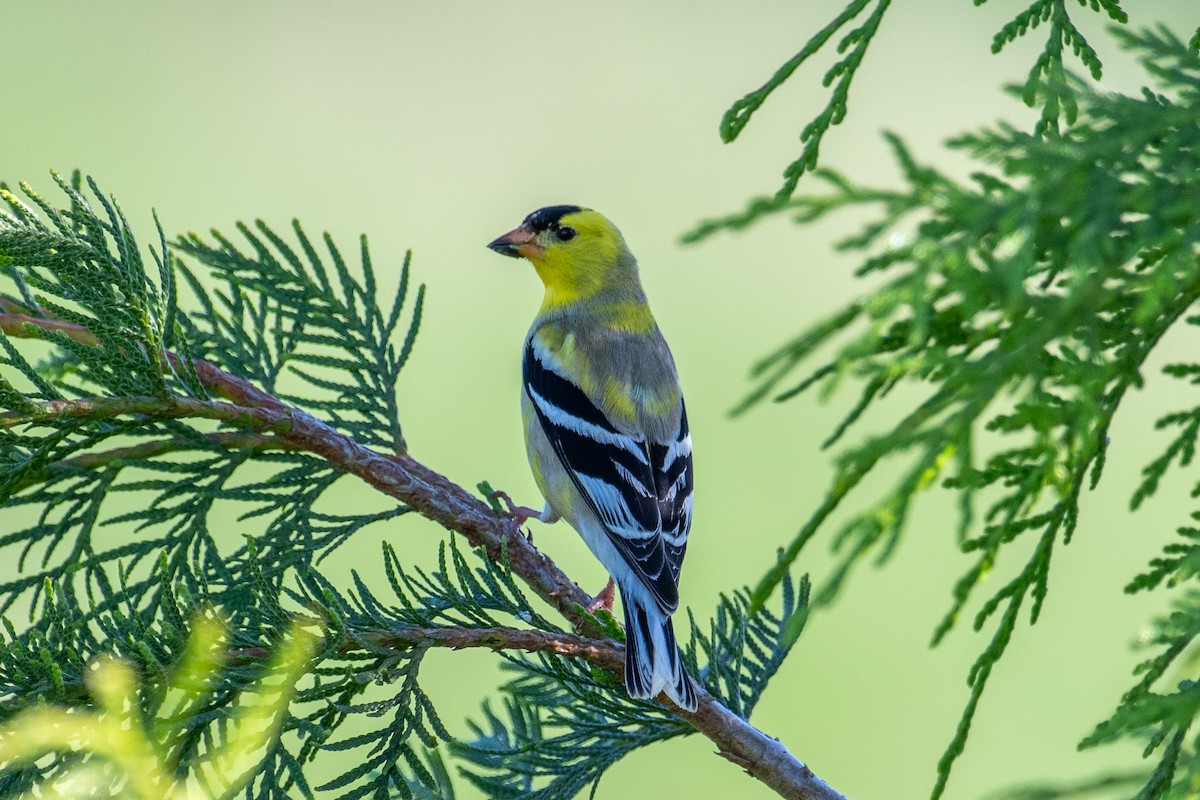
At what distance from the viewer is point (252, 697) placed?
3.69ft

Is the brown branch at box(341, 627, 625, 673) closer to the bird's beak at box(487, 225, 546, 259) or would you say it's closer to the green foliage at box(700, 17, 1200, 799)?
the green foliage at box(700, 17, 1200, 799)

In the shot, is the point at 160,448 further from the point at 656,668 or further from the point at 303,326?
the point at 656,668

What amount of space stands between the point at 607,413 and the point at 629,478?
9.1 inches

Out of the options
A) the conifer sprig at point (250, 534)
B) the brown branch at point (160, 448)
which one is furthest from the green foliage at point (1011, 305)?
the brown branch at point (160, 448)

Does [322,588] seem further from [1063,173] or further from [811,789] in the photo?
[1063,173]

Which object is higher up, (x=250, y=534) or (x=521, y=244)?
(x=521, y=244)

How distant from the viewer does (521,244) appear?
3.33 m

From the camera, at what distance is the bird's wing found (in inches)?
91.7

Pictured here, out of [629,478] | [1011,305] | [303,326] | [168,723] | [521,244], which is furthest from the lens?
[521,244]

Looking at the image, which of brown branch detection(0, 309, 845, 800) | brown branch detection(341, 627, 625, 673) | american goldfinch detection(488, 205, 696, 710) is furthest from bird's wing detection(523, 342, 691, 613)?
brown branch detection(341, 627, 625, 673)

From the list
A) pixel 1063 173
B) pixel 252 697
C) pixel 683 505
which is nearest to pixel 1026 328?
pixel 1063 173

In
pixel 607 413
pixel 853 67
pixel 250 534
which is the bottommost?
pixel 250 534

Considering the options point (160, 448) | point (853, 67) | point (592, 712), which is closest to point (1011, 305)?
point (853, 67)

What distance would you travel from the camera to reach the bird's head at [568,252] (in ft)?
10.9
